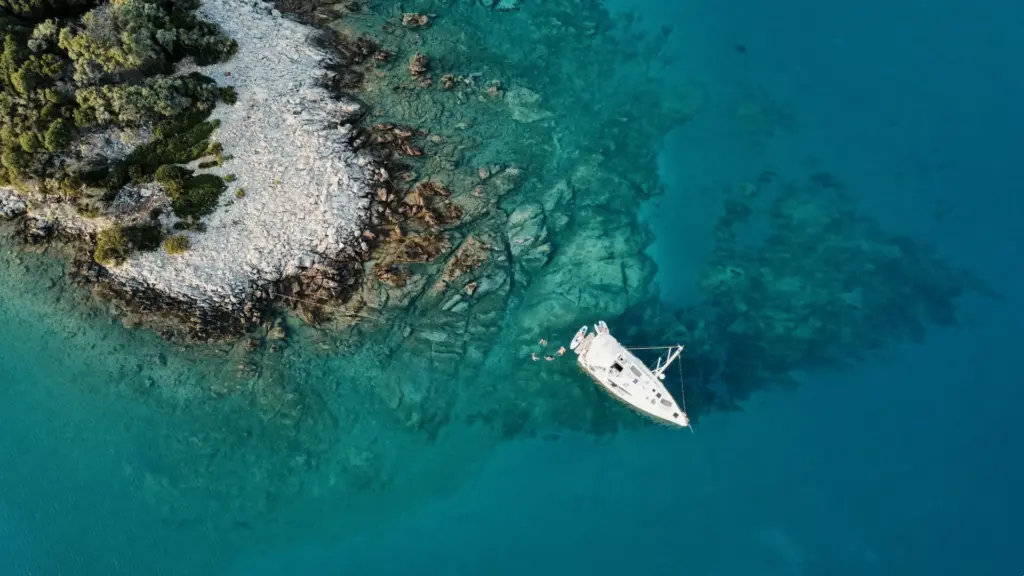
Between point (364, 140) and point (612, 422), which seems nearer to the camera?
point (612, 422)

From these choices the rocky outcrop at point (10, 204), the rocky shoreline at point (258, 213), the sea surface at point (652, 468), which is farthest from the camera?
the rocky outcrop at point (10, 204)

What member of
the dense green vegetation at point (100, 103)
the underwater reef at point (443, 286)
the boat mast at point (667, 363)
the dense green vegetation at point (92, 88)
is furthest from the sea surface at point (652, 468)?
the dense green vegetation at point (92, 88)

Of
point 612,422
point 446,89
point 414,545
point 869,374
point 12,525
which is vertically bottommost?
point 12,525

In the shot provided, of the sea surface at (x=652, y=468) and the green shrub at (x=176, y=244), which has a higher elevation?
the green shrub at (x=176, y=244)

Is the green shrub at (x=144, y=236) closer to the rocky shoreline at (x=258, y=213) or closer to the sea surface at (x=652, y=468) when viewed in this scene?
the rocky shoreline at (x=258, y=213)

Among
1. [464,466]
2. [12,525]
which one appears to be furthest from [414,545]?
[12,525]

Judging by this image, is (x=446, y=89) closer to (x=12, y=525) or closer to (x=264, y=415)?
(x=264, y=415)
